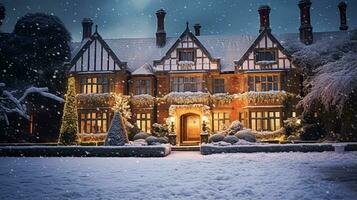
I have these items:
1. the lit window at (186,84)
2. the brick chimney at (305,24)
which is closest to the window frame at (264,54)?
the brick chimney at (305,24)

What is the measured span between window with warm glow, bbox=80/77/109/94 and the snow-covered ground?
47.2ft

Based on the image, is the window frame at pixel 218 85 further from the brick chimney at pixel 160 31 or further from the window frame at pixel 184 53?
the brick chimney at pixel 160 31

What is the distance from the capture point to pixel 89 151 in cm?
1806

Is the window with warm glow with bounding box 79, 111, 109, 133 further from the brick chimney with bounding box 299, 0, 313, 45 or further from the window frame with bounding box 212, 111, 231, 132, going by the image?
the brick chimney with bounding box 299, 0, 313, 45

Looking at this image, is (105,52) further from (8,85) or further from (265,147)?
(265,147)

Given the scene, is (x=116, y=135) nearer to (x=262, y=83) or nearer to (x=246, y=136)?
(x=246, y=136)

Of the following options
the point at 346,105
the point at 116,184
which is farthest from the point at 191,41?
the point at 116,184

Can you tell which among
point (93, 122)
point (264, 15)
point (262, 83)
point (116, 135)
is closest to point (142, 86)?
point (93, 122)

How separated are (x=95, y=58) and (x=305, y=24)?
17857mm

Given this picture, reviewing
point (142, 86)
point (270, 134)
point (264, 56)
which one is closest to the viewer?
point (270, 134)

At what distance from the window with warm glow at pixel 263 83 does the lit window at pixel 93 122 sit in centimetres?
1142

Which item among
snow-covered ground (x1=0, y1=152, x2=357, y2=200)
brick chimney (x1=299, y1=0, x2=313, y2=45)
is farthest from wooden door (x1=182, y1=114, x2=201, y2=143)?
snow-covered ground (x1=0, y1=152, x2=357, y2=200)

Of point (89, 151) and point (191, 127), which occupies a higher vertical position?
point (191, 127)

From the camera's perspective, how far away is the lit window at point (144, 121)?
27.0 meters
